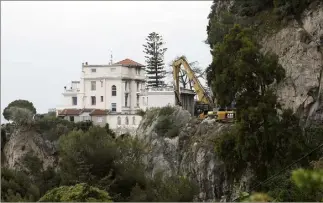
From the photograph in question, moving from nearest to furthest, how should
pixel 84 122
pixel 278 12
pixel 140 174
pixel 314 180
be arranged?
1. pixel 314 180
2. pixel 140 174
3. pixel 278 12
4. pixel 84 122

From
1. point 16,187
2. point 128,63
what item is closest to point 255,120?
point 16,187

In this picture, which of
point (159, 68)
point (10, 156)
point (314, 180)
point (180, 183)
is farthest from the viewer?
point (159, 68)

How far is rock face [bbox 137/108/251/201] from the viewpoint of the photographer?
30906 mm

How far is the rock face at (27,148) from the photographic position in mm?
47969

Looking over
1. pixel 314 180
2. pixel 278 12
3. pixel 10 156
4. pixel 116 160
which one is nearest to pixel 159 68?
pixel 10 156

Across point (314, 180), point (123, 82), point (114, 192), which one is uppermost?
point (123, 82)

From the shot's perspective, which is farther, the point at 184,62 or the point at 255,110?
the point at 184,62

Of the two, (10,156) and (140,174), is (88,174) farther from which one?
(10,156)

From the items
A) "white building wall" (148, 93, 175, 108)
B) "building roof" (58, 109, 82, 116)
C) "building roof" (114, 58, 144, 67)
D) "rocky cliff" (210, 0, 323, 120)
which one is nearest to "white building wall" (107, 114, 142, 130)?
"building roof" (58, 109, 82, 116)

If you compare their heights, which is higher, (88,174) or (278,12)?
(278,12)

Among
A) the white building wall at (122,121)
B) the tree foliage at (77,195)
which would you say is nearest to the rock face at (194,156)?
the tree foliage at (77,195)

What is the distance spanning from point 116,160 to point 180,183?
4.15 m

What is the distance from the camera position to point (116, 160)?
28.6m

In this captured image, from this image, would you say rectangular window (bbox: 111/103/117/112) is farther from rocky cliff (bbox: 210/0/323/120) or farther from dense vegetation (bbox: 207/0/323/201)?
dense vegetation (bbox: 207/0/323/201)
